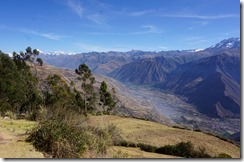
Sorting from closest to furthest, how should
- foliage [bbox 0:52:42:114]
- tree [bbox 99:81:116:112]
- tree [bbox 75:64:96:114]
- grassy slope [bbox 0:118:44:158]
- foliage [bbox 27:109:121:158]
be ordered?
grassy slope [bbox 0:118:44:158], foliage [bbox 27:109:121:158], foliage [bbox 0:52:42:114], tree [bbox 75:64:96:114], tree [bbox 99:81:116:112]

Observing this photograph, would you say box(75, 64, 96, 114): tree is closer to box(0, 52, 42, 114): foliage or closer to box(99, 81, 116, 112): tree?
box(99, 81, 116, 112): tree

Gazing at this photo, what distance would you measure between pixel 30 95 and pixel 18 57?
1057cm

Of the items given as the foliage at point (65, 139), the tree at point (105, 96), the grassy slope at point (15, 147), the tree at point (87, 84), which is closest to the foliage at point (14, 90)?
the tree at point (87, 84)

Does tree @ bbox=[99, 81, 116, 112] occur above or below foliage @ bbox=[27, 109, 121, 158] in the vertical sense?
below

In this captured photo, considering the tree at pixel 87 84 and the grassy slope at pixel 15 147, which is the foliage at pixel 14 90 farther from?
the grassy slope at pixel 15 147

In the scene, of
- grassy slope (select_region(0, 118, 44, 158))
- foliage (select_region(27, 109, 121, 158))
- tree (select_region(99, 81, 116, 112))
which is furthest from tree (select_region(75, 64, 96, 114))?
foliage (select_region(27, 109, 121, 158))

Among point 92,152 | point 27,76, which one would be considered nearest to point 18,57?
point 27,76

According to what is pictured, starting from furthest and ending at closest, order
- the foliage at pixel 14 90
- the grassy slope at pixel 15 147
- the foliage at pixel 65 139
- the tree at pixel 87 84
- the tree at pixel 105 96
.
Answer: the tree at pixel 105 96, the tree at pixel 87 84, the foliage at pixel 14 90, the foliage at pixel 65 139, the grassy slope at pixel 15 147

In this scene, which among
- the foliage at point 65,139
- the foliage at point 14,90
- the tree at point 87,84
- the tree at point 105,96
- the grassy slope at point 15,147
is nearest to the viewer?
the grassy slope at point 15,147

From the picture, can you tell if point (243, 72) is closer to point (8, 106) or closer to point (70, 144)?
point (70, 144)

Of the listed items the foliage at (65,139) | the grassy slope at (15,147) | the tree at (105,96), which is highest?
the foliage at (65,139)

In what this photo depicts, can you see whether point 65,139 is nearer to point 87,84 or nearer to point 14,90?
point 14,90

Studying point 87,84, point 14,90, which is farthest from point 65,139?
point 87,84

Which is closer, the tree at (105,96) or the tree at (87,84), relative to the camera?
the tree at (87,84)
